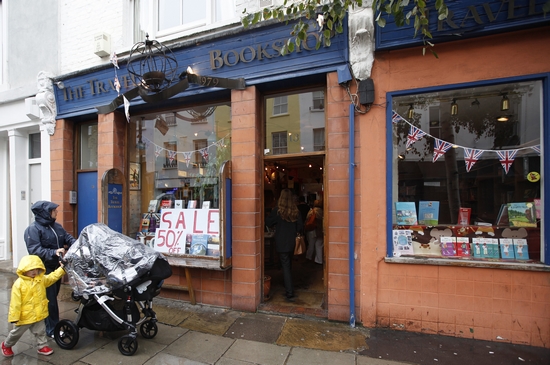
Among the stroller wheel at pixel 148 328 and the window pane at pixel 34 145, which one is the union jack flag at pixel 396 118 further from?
the window pane at pixel 34 145

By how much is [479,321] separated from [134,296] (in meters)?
4.48

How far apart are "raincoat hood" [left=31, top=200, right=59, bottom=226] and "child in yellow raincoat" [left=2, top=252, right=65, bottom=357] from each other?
0.72 meters

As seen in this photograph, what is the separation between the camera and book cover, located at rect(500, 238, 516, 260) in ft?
12.9

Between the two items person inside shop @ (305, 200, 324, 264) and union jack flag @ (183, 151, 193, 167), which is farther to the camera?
person inside shop @ (305, 200, 324, 264)

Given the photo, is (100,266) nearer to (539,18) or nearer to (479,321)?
(479,321)

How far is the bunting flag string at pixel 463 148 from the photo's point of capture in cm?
397

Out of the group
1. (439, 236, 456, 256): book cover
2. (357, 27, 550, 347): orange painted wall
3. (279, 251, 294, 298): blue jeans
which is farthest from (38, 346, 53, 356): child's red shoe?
(439, 236, 456, 256): book cover

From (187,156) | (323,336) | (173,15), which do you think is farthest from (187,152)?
(323,336)

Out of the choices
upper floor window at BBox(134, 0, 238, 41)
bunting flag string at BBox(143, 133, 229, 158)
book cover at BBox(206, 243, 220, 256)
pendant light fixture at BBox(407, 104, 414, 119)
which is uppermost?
upper floor window at BBox(134, 0, 238, 41)

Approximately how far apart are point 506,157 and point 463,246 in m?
1.38

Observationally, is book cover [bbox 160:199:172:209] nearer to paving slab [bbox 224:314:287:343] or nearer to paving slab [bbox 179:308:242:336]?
paving slab [bbox 179:308:242:336]

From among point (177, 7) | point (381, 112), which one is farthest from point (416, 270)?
point (177, 7)

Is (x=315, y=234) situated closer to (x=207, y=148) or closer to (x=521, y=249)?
(x=207, y=148)

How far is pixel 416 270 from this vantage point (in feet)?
13.3
